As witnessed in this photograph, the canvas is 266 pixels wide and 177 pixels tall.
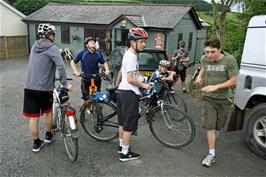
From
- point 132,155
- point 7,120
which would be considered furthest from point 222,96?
point 7,120

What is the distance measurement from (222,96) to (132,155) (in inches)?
63.7

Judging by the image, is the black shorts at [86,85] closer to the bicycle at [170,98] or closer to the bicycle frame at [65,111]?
the bicycle frame at [65,111]

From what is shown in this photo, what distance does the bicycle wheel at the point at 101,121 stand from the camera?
15.1 feet

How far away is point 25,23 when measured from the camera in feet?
69.0

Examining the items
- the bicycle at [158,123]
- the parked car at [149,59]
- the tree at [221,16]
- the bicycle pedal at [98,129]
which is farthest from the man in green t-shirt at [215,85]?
the tree at [221,16]

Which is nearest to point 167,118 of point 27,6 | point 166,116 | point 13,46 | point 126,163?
point 166,116

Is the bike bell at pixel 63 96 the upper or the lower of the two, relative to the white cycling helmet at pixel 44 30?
lower

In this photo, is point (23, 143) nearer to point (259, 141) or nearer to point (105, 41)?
point (259, 141)

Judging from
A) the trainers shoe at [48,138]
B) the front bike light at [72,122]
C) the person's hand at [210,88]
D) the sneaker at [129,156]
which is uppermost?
the person's hand at [210,88]

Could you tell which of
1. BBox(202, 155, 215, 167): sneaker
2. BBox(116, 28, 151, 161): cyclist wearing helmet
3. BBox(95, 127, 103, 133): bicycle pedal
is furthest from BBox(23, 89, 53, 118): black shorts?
BBox(202, 155, 215, 167): sneaker

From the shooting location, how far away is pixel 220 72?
12.2 ft

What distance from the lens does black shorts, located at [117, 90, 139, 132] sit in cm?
375

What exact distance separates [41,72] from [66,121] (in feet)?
2.77

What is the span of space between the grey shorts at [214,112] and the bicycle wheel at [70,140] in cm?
190
